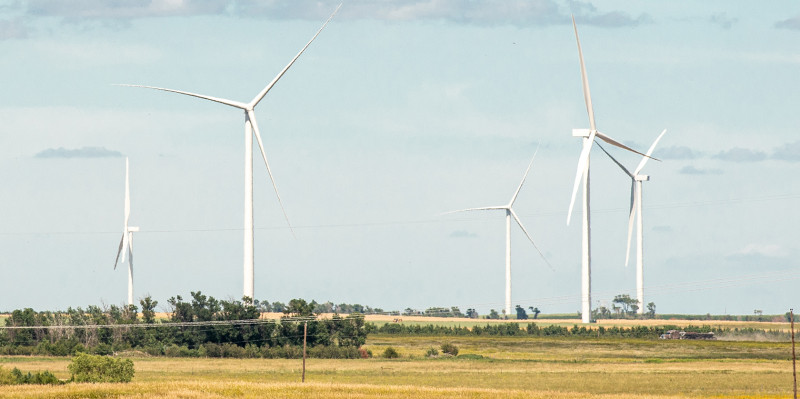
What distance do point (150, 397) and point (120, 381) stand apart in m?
18.3

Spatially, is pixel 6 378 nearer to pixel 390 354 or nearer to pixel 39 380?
pixel 39 380

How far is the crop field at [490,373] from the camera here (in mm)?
80875

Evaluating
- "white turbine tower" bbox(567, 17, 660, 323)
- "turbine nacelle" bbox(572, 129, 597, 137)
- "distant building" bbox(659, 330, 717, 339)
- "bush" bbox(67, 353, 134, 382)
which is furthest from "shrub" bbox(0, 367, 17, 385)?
"distant building" bbox(659, 330, 717, 339)

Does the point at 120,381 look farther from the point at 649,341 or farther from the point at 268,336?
the point at 649,341

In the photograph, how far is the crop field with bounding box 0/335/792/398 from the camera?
265 feet

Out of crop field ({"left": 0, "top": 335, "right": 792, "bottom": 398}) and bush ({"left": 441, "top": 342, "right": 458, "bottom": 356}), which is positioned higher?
bush ({"left": 441, "top": 342, "right": 458, "bottom": 356})

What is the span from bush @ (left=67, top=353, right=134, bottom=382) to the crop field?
2.44 meters

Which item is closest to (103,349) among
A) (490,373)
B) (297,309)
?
(297,309)

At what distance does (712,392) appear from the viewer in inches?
3541

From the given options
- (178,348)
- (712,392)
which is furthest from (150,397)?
(178,348)

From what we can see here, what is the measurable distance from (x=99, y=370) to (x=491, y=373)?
38361 mm

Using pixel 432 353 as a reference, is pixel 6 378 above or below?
below

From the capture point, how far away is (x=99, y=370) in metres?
92.2

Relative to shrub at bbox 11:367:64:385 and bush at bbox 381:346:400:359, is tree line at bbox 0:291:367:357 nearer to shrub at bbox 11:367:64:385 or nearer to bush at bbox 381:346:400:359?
bush at bbox 381:346:400:359
